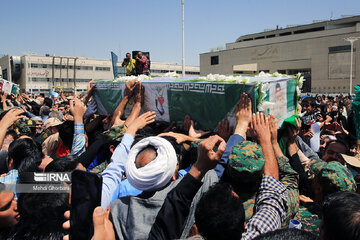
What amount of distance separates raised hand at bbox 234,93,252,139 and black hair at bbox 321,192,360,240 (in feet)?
3.57

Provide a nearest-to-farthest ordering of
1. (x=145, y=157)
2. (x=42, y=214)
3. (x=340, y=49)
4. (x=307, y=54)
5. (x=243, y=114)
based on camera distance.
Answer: (x=42, y=214), (x=145, y=157), (x=243, y=114), (x=340, y=49), (x=307, y=54)

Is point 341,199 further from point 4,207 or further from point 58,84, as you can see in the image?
point 58,84

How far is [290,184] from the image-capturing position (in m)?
2.31

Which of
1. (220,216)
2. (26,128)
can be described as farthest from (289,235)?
(26,128)

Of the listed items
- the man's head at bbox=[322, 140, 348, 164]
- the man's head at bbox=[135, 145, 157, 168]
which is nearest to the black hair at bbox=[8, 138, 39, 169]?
the man's head at bbox=[135, 145, 157, 168]

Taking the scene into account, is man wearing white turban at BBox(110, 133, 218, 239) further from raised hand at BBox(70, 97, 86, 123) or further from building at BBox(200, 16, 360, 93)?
building at BBox(200, 16, 360, 93)

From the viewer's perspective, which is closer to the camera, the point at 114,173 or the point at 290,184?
the point at 290,184

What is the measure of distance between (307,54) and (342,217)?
185 feet

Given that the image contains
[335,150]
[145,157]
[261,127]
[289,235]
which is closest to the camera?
[289,235]

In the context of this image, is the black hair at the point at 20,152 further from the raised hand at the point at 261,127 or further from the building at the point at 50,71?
the building at the point at 50,71

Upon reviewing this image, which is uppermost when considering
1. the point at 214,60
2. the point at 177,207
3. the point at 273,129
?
the point at 214,60

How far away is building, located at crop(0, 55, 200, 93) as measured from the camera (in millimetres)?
61406

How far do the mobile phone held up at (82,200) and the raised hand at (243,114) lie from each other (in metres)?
1.47

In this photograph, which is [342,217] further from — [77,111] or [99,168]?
[77,111]
